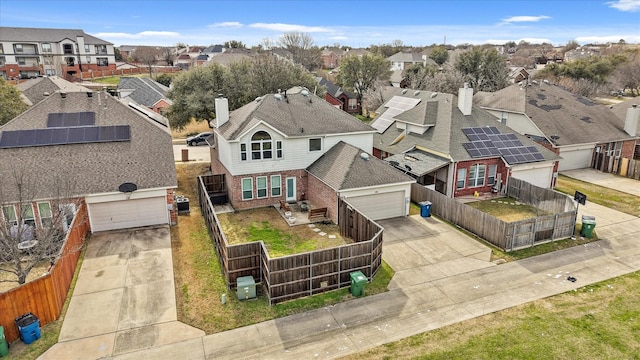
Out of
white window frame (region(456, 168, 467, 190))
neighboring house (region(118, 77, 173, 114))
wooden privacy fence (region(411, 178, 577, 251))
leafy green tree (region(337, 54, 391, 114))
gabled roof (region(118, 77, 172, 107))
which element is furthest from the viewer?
leafy green tree (region(337, 54, 391, 114))

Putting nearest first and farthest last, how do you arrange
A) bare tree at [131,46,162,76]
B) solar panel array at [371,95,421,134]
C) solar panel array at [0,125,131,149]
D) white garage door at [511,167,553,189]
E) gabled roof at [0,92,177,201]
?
gabled roof at [0,92,177,201] → solar panel array at [0,125,131,149] → white garage door at [511,167,553,189] → solar panel array at [371,95,421,134] → bare tree at [131,46,162,76]

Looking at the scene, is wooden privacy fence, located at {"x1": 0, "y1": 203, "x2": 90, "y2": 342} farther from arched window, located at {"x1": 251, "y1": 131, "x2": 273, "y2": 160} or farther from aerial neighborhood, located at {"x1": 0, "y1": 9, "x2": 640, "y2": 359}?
arched window, located at {"x1": 251, "y1": 131, "x2": 273, "y2": 160}

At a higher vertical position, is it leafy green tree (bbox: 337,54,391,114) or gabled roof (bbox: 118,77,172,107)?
leafy green tree (bbox: 337,54,391,114)

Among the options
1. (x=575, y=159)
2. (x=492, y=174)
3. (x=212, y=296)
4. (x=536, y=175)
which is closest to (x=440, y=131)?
(x=492, y=174)

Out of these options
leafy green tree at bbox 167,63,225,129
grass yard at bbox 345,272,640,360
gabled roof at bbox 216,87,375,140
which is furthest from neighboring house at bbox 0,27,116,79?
grass yard at bbox 345,272,640,360

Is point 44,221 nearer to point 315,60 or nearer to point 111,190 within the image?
point 111,190

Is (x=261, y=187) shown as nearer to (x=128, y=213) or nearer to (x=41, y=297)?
(x=128, y=213)

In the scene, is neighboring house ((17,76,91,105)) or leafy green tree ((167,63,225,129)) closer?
neighboring house ((17,76,91,105))

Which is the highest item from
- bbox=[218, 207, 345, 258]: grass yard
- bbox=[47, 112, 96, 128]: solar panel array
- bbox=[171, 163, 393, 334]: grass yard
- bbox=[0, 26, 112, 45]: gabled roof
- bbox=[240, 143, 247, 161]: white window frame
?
bbox=[0, 26, 112, 45]: gabled roof
